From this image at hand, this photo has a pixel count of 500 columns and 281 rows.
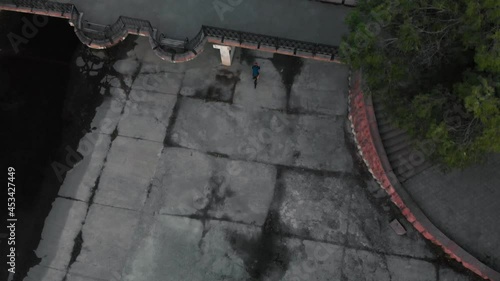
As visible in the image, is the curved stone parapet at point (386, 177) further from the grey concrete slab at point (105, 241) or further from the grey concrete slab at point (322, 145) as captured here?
the grey concrete slab at point (105, 241)

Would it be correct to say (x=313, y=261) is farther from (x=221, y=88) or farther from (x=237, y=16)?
(x=237, y=16)

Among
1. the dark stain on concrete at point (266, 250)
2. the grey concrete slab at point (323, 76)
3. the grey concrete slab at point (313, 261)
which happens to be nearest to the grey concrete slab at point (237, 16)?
the grey concrete slab at point (323, 76)

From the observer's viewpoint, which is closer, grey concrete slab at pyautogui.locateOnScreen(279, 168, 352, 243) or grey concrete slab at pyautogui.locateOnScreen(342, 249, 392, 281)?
grey concrete slab at pyautogui.locateOnScreen(342, 249, 392, 281)

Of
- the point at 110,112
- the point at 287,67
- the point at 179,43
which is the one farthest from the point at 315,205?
the point at 110,112

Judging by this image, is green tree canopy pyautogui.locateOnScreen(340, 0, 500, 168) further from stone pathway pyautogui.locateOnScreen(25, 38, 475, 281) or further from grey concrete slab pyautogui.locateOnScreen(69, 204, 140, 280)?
grey concrete slab pyautogui.locateOnScreen(69, 204, 140, 280)

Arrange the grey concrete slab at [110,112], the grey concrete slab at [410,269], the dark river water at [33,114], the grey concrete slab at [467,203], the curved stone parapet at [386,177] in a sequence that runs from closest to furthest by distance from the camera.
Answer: the curved stone parapet at [386,177]
the grey concrete slab at [467,203]
the grey concrete slab at [410,269]
the dark river water at [33,114]
the grey concrete slab at [110,112]

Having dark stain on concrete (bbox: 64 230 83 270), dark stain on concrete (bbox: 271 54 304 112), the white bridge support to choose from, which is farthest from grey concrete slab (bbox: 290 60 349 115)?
dark stain on concrete (bbox: 64 230 83 270)
